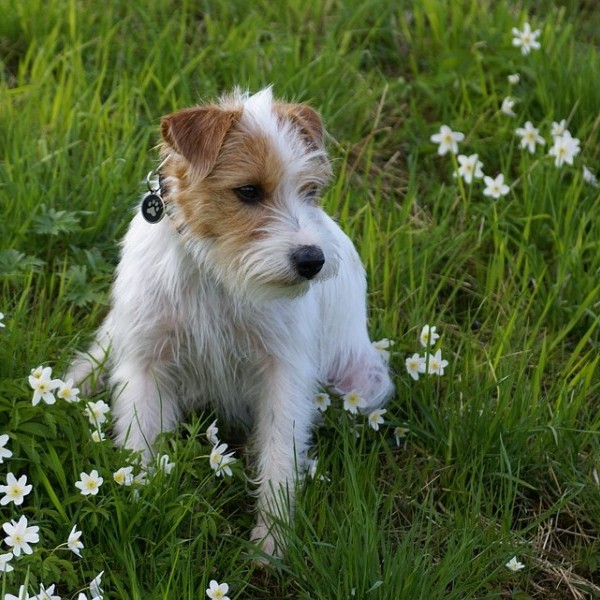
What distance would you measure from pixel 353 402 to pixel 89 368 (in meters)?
1.06

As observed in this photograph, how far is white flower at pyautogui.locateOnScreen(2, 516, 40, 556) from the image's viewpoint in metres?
3.29

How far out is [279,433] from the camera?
4.03 metres

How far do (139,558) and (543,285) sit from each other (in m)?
2.27

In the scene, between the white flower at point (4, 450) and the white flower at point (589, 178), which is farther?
the white flower at point (589, 178)

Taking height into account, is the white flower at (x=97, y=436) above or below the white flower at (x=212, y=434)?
above

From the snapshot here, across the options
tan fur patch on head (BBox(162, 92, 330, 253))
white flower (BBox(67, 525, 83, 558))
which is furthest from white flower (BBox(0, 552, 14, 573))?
tan fur patch on head (BBox(162, 92, 330, 253))

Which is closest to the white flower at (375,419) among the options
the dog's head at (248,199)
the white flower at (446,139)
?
the dog's head at (248,199)

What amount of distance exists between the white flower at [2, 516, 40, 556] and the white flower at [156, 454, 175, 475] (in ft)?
1.52

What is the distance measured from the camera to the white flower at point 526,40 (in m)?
5.68

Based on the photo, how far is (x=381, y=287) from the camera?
480 cm

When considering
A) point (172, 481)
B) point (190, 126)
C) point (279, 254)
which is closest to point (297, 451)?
point (172, 481)

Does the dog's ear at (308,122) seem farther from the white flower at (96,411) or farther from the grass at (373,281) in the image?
the white flower at (96,411)

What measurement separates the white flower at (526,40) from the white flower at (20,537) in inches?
143

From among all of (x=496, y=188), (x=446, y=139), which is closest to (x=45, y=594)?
(x=496, y=188)
